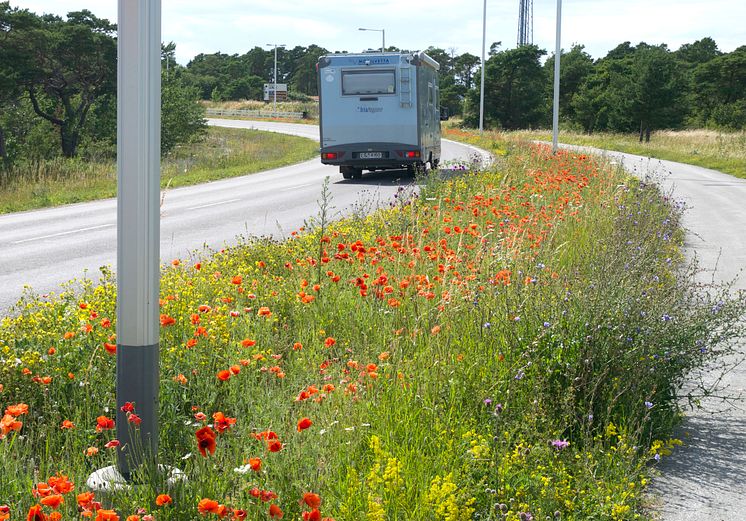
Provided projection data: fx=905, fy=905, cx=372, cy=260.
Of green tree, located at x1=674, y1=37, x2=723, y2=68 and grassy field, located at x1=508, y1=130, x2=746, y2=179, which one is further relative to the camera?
green tree, located at x1=674, y1=37, x2=723, y2=68

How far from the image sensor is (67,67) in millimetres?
44625

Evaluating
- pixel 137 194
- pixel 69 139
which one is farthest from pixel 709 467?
pixel 69 139

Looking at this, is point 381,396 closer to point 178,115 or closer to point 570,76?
point 178,115

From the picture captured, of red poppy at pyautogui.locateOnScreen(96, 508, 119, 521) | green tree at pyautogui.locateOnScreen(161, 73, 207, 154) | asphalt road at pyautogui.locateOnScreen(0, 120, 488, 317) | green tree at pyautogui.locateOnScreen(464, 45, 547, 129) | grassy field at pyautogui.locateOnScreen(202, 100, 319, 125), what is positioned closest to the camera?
red poppy at pyautogui.locateOnScreen(96, 508, 119, 521)

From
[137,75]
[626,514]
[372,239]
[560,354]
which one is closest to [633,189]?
[372,239]

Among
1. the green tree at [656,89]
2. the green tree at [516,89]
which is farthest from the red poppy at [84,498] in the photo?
the green tree at [516,89]

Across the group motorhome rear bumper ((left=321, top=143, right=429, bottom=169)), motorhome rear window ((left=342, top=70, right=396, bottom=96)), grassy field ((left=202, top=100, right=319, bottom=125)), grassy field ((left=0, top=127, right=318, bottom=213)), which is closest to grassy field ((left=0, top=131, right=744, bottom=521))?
grassy field ((left=0, top=127, right=318, bottom=213))

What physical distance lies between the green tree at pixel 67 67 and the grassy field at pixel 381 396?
39651 mm

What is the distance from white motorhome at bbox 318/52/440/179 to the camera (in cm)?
2264

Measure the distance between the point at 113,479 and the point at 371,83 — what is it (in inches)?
793

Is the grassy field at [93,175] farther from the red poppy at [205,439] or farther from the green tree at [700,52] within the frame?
the green tree at [700,52]

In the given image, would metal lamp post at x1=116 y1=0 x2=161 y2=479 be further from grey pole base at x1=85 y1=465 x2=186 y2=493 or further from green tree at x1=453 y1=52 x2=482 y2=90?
green tree at x1=453 y1=52 x2=482 y2=90

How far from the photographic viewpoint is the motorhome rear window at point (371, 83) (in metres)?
22.6

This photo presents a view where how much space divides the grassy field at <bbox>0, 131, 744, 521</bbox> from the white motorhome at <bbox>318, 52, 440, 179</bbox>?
16194 mm
